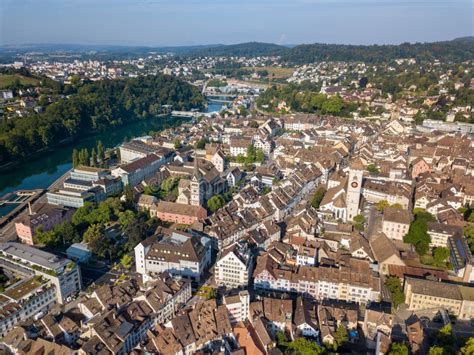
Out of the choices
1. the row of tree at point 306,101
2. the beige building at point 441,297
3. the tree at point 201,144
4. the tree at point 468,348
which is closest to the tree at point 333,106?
the row of tree at point 306,101

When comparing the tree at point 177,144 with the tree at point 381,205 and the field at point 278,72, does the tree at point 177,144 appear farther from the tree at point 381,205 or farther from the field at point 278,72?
the field at point 278,72

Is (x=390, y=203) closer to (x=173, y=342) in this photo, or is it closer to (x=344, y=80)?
(x=173, y=342)

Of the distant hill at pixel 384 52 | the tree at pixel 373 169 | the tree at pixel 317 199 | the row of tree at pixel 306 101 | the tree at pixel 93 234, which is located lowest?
the tree at pixel 93 234

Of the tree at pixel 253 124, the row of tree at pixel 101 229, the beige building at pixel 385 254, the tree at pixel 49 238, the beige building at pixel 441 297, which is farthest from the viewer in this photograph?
the tree at pixel 253 124

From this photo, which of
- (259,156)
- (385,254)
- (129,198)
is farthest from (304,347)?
(259,156)

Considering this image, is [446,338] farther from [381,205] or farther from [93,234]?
[93,234]

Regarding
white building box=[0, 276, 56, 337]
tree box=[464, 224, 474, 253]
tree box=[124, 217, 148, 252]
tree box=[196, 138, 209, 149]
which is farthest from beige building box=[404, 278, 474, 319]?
tree box=[196, 138, 209, 149]
